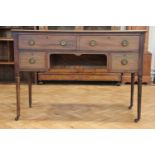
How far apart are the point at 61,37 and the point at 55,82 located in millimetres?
1721

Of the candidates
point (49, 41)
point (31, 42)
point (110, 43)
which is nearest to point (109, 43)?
point (110, 43)

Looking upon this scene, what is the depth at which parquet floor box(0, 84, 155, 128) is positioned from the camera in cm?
207

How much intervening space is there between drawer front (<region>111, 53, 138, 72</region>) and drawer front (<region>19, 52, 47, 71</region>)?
51 centimetres

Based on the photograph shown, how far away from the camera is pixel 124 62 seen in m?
1.97

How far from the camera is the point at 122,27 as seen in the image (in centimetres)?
353

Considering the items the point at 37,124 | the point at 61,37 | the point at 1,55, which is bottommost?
the point at 37,124

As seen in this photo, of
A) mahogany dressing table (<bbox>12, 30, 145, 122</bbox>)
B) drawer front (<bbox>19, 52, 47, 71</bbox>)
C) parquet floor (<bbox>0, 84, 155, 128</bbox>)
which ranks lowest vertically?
parquet floor (<bbox>0, 84, 155, 128</bbox>)

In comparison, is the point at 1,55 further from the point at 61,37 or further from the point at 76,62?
the point at 61,37

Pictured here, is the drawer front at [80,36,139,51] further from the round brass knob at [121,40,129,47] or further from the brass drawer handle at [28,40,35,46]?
the brass drawer handle at [28,40,35,46]

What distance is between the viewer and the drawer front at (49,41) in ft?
6.38

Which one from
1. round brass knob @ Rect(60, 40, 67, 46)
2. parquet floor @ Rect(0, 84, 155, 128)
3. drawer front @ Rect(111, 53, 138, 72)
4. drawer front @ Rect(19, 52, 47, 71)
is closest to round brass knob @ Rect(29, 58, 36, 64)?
drawer front @ Rect(19, 52, 47, 71)

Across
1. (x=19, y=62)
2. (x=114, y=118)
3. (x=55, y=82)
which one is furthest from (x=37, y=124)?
(x=55, y=82)

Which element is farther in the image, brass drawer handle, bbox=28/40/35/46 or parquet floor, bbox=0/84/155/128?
parquet floor, bbox=0/84/155/128

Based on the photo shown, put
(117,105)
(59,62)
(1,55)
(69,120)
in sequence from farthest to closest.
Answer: (1,55) → (117,105) → (59,62) → (69,120)
